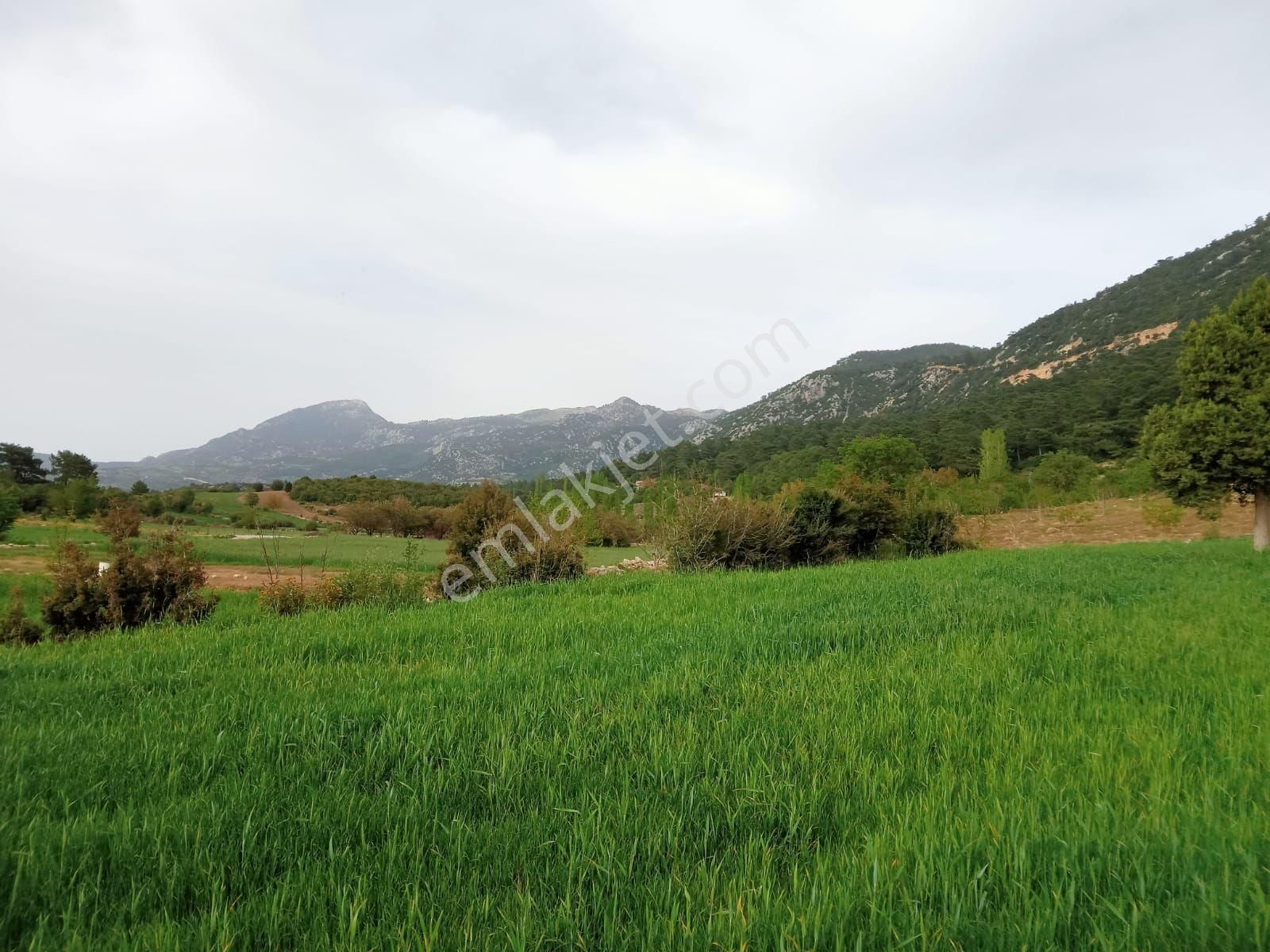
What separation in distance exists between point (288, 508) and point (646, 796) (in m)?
53.8

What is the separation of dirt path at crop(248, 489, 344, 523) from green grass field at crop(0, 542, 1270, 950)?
1678 inches

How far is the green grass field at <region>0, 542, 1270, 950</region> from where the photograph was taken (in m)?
1.45

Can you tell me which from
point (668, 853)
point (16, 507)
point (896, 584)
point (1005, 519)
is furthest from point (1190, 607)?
point (16, 507)

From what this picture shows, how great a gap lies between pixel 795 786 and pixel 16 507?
25.9 m

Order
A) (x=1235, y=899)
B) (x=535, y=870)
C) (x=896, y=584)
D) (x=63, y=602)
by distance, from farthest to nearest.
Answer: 1. (x=896, y=584)
2. (x=63, y=602)
3. (x=535, y=870)
4. (x=1235, y=899)

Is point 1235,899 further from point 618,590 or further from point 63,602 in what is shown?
point 63,602

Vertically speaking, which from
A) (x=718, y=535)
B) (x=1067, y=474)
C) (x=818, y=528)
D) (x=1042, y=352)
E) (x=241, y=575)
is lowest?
(x=1067, y=474)

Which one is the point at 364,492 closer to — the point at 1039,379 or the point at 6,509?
the point at 6,509

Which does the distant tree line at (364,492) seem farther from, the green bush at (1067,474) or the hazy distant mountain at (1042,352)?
the hazy distant mountain at (1042,352)

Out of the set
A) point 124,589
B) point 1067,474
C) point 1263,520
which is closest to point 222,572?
point 124,589

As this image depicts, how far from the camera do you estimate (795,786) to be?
2.19m

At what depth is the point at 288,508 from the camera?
47.1m

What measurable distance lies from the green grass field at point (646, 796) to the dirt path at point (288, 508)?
42617 mm

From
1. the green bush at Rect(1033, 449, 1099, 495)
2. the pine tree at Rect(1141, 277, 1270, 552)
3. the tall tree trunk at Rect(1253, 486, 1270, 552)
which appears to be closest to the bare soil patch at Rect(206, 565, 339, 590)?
the pine tree at Rect(1141, 277, 1270, 552)
